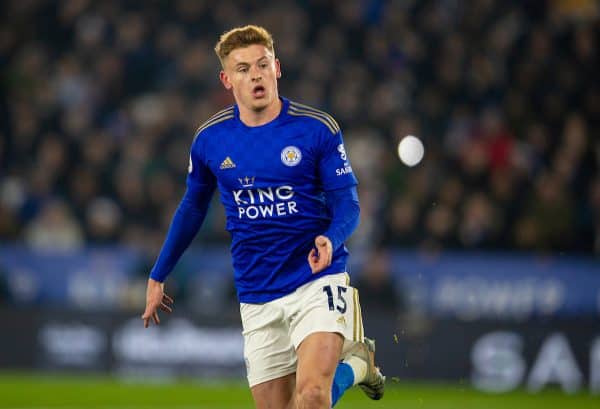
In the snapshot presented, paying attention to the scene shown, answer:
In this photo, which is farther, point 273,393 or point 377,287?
point 377,287

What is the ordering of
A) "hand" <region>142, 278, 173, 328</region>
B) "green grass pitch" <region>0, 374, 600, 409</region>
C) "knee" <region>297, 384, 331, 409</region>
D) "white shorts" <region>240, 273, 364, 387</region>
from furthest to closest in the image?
1. "green grass pitch" <region>0, 374, 600, 409</region>
2. "hand" <region>142, 278, 173, 328</region>
3. "white shorts" <region>240, 273, 364, 387</region>
4. "knee" <region>297, 384, 331, 409</region>

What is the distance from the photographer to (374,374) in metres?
7.03

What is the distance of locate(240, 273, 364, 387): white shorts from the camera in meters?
6.20

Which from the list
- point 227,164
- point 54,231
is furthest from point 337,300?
point 54,231

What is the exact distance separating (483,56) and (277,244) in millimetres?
11136

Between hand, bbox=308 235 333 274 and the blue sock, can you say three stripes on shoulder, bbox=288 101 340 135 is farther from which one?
the blue sock

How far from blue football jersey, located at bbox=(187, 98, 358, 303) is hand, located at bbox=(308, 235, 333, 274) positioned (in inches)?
15.8

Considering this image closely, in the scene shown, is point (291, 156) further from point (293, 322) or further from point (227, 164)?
point (293, 322)

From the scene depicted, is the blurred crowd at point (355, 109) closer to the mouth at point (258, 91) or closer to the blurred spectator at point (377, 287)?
the blurred spectator at point (377, 287)

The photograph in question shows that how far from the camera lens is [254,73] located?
6238 millimetres

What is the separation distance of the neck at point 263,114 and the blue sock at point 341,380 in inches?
55.6

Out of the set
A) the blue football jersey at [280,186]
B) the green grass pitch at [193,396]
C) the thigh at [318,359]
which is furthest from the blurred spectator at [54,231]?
the thigh at [318,359]

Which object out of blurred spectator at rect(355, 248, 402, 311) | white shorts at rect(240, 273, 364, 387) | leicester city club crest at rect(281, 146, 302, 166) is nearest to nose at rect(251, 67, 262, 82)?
leicester city club crest at rect(281, 146, 302, 166)

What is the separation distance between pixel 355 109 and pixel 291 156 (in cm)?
981
